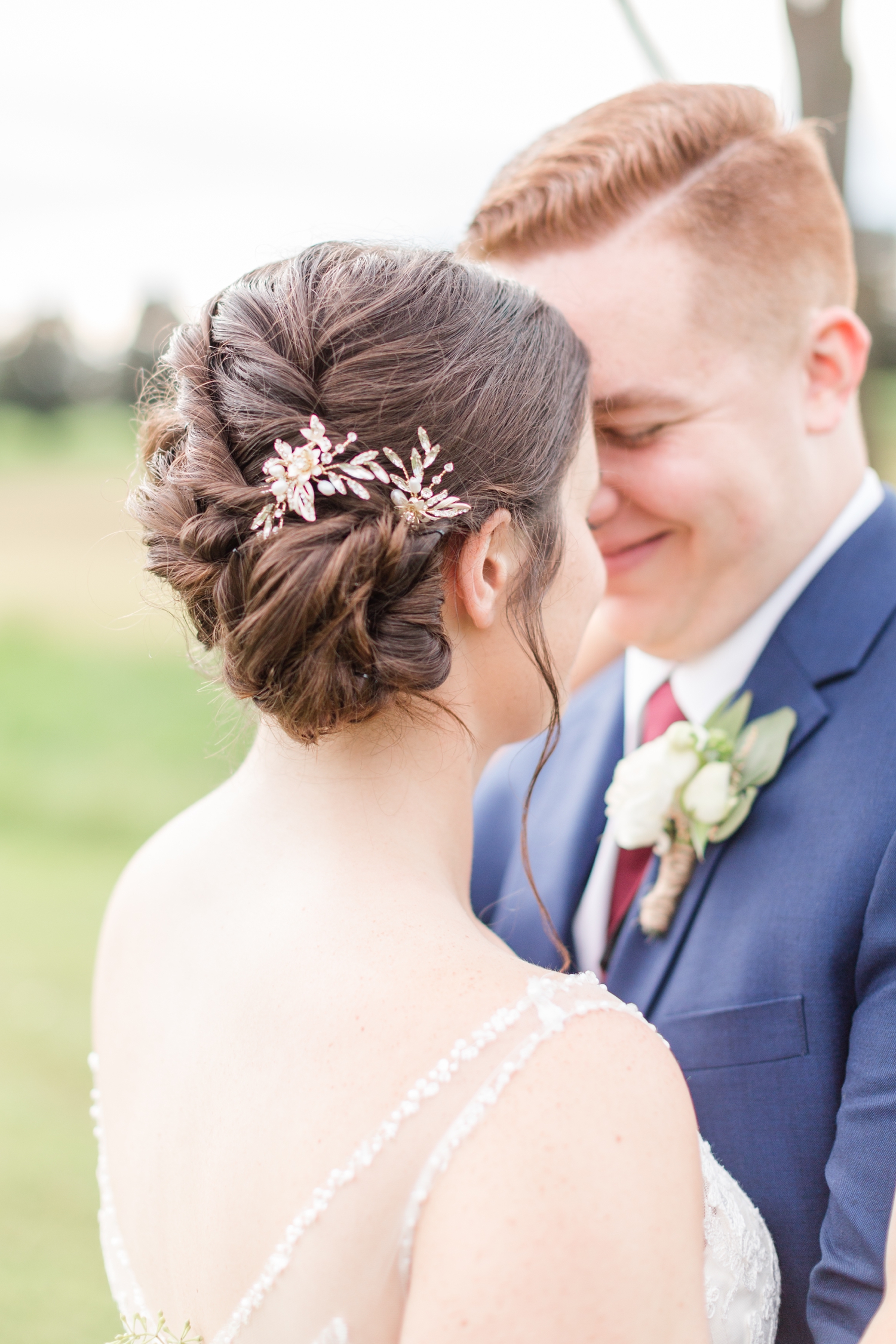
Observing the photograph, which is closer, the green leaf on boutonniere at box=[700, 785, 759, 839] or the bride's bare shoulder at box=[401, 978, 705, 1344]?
the bride's bare shoulder at box=[401, 978, 705, 1344]

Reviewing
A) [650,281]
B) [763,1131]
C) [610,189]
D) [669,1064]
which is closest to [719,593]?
[650,281]

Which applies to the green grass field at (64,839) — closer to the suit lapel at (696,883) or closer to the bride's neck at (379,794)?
the bride's neck at (379,794)

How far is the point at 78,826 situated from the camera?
11.0 m

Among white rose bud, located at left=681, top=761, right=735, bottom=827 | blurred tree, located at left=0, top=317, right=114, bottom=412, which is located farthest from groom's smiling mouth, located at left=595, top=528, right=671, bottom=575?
blurred tree, located at left=0, top=317, right=114, bottom=412

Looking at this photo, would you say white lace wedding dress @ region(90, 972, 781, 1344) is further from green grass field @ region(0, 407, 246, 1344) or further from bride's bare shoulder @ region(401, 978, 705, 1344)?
green grass field @ region(0, 407, 246, 1344)

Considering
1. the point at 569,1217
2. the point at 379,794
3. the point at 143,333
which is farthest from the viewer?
the point at 143,333

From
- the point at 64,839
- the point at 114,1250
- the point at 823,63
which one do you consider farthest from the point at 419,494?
the point at 64,839

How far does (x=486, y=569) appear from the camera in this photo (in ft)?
5.65

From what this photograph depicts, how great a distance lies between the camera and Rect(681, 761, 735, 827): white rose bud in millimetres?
2174

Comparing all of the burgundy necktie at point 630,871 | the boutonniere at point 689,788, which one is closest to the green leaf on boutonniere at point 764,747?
the boutonniere at point 689,788

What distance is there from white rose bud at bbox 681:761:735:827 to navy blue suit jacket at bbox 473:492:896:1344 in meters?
0.06

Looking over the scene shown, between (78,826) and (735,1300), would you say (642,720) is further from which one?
(78,826)

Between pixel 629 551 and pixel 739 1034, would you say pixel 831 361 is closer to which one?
pixel 629 551

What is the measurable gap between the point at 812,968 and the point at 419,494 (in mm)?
1108
